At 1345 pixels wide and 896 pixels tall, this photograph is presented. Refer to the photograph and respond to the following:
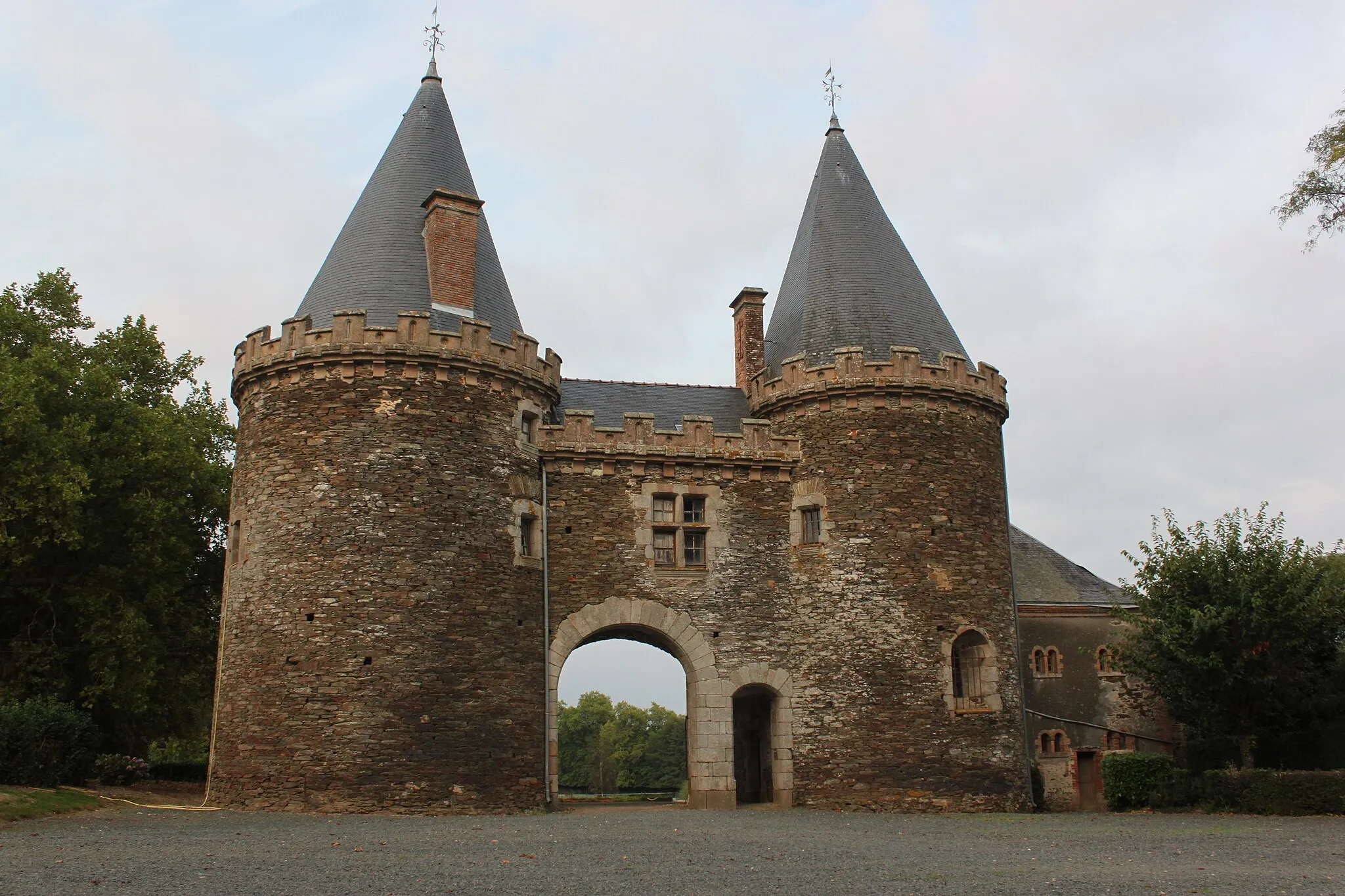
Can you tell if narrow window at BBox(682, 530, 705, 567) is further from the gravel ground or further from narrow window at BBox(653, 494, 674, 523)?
the gravel ground

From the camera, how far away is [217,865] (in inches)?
431

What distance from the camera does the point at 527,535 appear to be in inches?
825

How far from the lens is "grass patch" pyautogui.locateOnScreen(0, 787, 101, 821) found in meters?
15.6

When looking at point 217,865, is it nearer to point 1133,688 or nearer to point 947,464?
point 947,464

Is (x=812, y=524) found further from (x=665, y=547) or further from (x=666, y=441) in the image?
(x=666, y=441)

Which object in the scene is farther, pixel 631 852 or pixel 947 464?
pixel 947 464

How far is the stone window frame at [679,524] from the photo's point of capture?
71.2ft

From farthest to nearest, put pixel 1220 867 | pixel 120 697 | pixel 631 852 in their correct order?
pixel 120 697 < pixel 631 852 < pixel 1220 867

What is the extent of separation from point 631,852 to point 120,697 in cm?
1538

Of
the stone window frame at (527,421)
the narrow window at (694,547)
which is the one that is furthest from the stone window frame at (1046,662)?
the stone window frame at (527,421)

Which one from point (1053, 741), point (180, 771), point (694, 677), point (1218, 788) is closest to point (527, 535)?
point (694, 677)

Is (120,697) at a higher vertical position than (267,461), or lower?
lower

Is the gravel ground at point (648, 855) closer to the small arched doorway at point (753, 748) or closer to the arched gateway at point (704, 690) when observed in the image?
the arched gateway at point (704, 690)

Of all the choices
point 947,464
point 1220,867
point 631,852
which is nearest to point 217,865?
point 631,852
